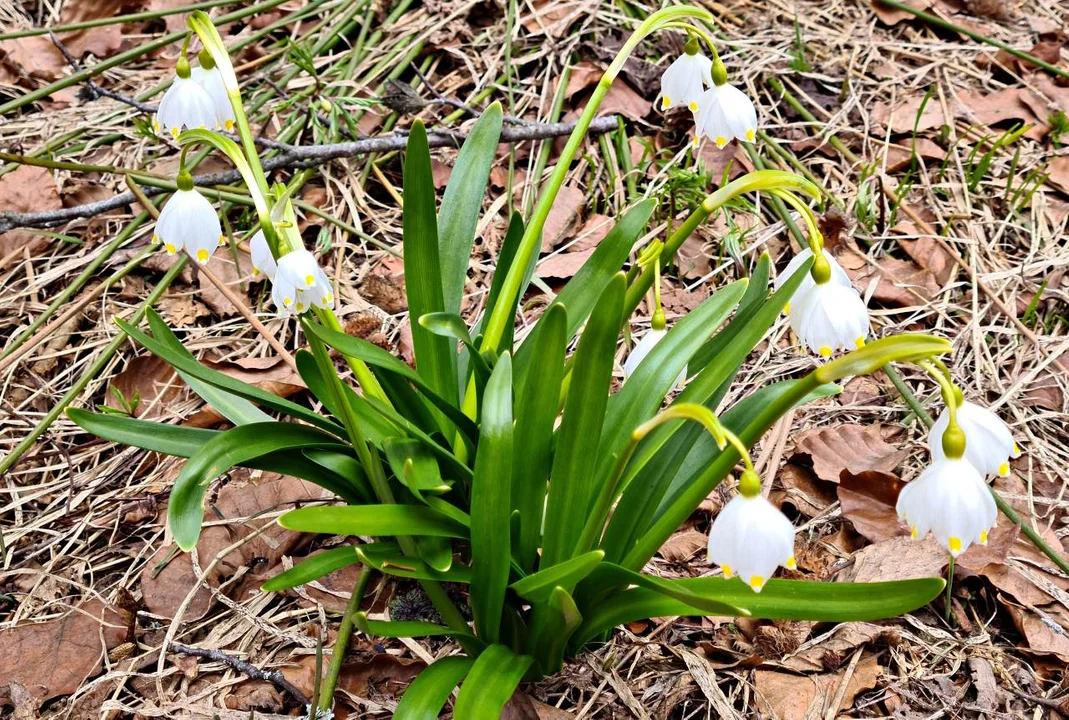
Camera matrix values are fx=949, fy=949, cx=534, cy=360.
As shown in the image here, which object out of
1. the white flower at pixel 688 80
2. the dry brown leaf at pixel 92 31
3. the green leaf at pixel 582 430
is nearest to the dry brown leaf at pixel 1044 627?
the green leaf at pixel 582 430

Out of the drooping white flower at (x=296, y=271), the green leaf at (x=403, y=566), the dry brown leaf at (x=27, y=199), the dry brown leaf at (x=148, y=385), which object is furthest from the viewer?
the dry brown leaf at (x=27, y=199)

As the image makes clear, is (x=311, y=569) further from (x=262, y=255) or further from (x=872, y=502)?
(x=872, y=502)

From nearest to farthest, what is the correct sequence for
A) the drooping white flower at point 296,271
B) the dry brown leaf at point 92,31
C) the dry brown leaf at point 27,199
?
1. the drooping white flower at point 296,271
2. the dry brown leaf at point 27,199
3. the dry brown leaf at point 92,31

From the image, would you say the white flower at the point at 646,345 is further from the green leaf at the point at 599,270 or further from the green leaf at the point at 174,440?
the green leaf at the point at 174,440

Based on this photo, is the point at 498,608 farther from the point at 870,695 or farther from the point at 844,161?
the point at 844,161

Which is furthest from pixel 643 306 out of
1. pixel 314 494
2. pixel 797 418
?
pixel 314 494
